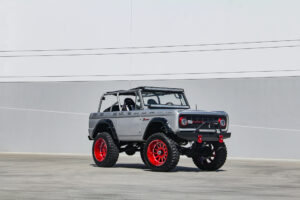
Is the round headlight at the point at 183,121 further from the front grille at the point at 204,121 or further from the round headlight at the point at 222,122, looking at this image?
the round headlight at the point at 222,122

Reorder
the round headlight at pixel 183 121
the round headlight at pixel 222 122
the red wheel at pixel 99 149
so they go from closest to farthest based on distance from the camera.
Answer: the round headlight at pixel 183 121 < the round headlight at pixel 222 122 < the red wheel at pixel 99 149

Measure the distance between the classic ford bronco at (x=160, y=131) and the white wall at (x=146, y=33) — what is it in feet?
22.8

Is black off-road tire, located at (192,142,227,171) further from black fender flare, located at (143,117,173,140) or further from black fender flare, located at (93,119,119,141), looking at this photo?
black fender flare, located at (93,119,119,141)

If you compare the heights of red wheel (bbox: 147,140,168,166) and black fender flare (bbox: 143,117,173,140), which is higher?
black fender flare (bbox: 143,117,173,140)

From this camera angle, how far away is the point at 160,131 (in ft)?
44.9

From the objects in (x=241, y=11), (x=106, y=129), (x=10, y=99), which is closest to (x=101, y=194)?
(x=106, y=129)

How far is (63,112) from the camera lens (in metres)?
23.3

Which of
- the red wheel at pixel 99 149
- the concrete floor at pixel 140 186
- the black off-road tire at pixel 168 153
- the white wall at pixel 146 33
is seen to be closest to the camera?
the concrete floor at pixel 140 186

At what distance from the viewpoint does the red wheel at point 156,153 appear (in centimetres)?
1305

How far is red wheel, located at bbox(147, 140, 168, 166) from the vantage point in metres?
13.0

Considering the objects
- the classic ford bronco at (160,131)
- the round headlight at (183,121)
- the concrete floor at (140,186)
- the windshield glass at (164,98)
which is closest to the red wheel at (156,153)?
the classic ford bronco at (160,131)

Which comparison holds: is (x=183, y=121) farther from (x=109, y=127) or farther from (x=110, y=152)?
(x=109, y=127)

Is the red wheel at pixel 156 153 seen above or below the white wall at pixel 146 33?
below

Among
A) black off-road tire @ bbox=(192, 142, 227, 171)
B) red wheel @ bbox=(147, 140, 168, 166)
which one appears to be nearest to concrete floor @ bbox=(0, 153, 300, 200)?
red wheel @ bbox=(147, 140, 168, 166)
